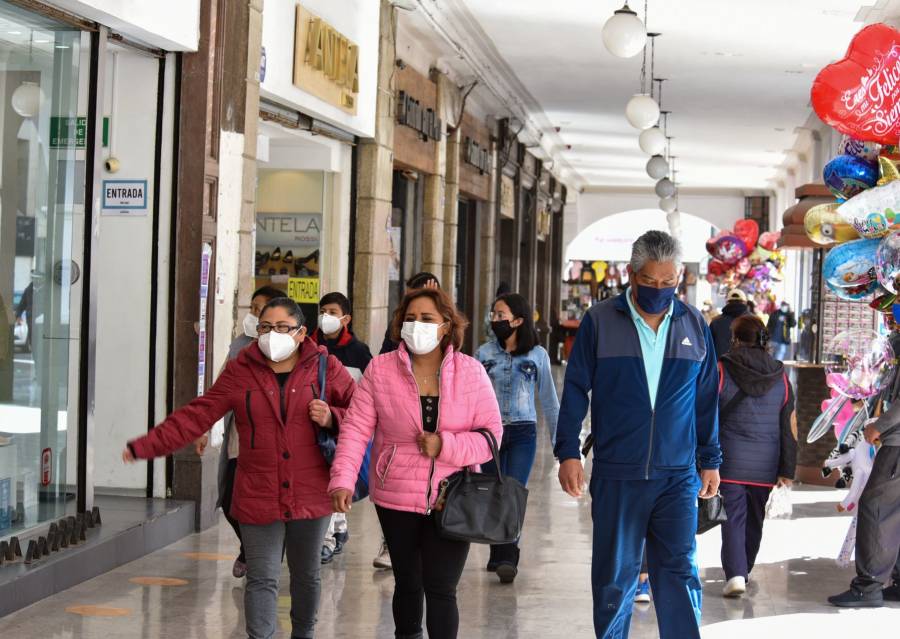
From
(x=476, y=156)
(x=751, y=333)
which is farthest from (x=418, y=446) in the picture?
(x=476, y=156)

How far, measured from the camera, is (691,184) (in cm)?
3045

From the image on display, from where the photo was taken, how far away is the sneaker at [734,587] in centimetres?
620

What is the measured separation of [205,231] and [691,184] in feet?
80.1

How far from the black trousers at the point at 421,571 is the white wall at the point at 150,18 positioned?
3.16 metres

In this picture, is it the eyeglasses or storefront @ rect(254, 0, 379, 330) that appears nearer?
the eyeglasses

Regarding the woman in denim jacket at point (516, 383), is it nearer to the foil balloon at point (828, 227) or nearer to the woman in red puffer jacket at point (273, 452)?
the foil balloon at point (828, 227)

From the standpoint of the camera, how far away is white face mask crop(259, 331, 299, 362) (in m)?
4.42

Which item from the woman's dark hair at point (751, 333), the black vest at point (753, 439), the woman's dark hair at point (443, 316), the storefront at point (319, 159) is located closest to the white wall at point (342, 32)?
the storefront at point (319, 159)

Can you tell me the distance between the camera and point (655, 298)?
14.5 ft

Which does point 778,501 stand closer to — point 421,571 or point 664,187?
point 421,571

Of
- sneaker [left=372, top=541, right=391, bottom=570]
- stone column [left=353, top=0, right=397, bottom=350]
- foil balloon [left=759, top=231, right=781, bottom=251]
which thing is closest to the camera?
sneaker [left=372, top=541, right=391, bottom=570]

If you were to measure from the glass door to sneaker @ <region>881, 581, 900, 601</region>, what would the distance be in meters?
4.09

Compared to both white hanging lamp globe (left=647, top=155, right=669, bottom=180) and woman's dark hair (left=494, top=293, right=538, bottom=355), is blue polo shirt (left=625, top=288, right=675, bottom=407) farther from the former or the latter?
white hanging lamp globe (left=647, top=155, right=669, bottom=180)

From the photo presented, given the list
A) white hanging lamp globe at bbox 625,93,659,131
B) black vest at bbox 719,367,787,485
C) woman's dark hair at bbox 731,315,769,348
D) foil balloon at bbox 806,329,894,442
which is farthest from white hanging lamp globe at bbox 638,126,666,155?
black vest at bbox 719,367,787,485
